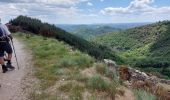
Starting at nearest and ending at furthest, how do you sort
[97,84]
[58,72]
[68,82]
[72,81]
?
[97,84]
[68,82]
[72,81]
[58,72]

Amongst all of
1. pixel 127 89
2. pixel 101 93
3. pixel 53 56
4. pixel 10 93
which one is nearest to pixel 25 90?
pixel 10 93

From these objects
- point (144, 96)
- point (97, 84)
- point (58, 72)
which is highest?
point (144, 96)

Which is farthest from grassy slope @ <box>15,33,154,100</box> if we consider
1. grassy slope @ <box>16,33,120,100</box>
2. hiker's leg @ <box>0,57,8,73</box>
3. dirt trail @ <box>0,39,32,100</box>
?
hiker's leg @ <box>0,57,8,73</box>

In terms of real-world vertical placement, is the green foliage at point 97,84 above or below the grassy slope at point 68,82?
above

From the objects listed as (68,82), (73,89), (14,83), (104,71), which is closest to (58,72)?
(68,82)

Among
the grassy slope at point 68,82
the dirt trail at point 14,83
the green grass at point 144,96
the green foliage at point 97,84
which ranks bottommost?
the dirt trail at point 14,83

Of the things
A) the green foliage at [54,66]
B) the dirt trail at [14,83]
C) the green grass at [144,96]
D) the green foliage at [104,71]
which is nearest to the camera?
the green grass at [144,96]

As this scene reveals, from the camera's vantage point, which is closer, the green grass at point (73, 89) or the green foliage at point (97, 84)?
the green grass at point (73, 89)

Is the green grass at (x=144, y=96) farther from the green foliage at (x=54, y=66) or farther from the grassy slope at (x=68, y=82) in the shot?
the green foliage at (x=54, y=66)

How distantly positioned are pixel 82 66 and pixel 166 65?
365ft

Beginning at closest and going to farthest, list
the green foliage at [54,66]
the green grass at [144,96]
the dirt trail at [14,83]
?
the green grass at [144,96]
the dirt trail at [14,83]
the green foliage at [54,66]

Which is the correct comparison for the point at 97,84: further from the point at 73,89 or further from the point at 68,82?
the point at 68,82

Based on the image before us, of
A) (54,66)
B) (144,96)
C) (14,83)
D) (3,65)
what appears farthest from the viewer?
(54,66)

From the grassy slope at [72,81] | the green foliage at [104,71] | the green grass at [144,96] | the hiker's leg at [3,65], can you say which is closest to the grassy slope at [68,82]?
the grassy slope at [72,81]
